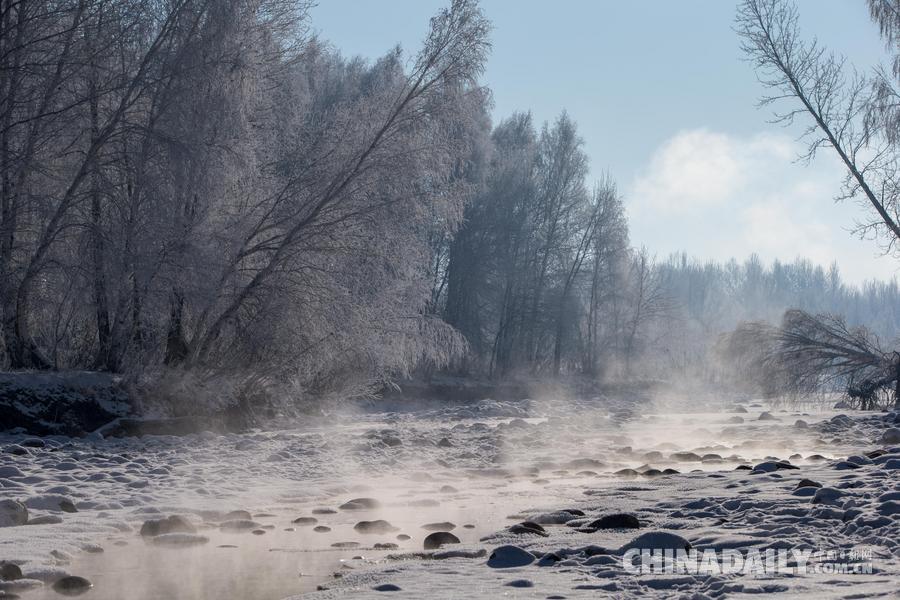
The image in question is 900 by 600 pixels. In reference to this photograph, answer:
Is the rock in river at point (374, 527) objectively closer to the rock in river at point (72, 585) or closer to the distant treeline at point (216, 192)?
the rock in river at point (72, 585)

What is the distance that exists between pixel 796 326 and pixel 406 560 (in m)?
13.6

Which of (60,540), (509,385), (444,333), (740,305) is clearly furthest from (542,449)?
(740,305)

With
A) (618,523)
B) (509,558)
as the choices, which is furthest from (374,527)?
(509,558)

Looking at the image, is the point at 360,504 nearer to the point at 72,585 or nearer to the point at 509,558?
the point at 509,558

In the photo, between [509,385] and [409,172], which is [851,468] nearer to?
[409,172]

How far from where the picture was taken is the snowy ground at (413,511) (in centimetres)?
355

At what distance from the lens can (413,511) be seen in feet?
19.6

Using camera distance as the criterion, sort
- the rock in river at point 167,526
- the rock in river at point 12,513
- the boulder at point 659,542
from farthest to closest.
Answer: the rock in river at point 167,526, the rock in river at point 12,513, the boulder at point 659,542

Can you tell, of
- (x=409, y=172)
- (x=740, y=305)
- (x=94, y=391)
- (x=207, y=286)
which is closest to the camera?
(x=94, y=391)

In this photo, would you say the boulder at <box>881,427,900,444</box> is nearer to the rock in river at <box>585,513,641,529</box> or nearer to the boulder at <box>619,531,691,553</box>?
the rock in river at <box>585,513,641,529</box>

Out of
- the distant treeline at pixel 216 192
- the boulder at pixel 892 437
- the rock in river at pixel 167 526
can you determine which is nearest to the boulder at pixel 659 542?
the rock in river at pixel 167 526

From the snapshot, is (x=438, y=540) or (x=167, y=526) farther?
(x=167, y=526)

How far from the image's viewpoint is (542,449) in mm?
10531

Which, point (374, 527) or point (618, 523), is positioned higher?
point (618, 523)
